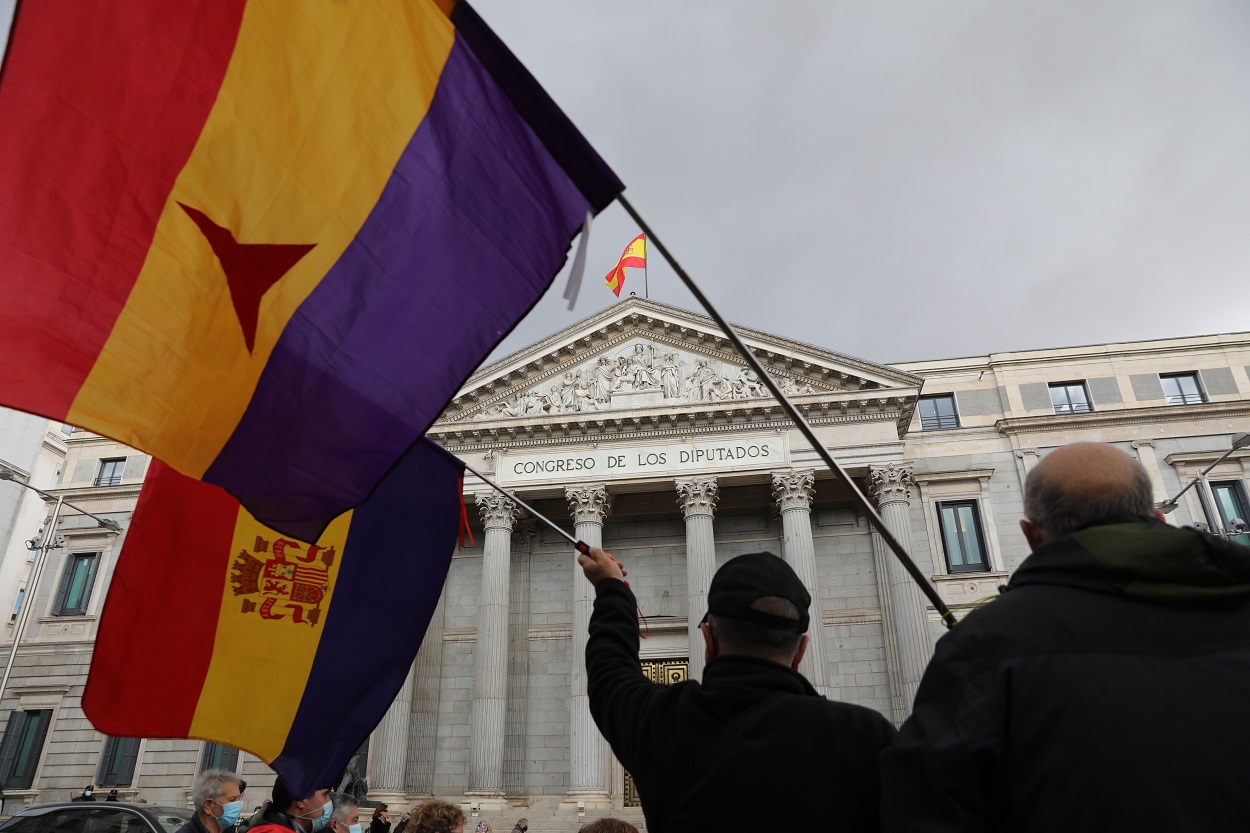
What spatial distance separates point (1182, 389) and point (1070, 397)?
3.63 meters

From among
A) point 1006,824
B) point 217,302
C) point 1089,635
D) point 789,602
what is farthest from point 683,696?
point 217,302

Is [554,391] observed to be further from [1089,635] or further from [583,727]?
[1089,635]

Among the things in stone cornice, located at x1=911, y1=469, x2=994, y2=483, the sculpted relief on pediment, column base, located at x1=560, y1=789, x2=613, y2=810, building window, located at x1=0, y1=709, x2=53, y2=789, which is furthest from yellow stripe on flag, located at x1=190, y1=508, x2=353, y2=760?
building window, located at x1=0, y1=709, x2=53, y2=789

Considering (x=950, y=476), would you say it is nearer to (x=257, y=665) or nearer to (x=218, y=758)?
(x=218, y=758)

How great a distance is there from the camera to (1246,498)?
88.6ft

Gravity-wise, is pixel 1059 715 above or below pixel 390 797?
above

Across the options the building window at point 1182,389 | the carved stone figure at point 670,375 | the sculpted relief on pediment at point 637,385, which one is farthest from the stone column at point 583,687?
the building window at point 1182,389

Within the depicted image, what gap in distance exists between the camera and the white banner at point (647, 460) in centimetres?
2666

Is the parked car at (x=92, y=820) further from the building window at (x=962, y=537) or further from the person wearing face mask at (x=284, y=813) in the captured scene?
the building window at (x=962, y=537)

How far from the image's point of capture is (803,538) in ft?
83.2

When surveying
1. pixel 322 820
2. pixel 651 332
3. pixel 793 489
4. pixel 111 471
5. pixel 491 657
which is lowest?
pixel 322 820

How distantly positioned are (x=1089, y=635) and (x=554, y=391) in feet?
88.9

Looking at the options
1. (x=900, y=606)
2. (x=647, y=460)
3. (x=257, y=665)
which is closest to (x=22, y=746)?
(x=647, y=460)

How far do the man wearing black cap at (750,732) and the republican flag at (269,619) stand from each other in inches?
132
